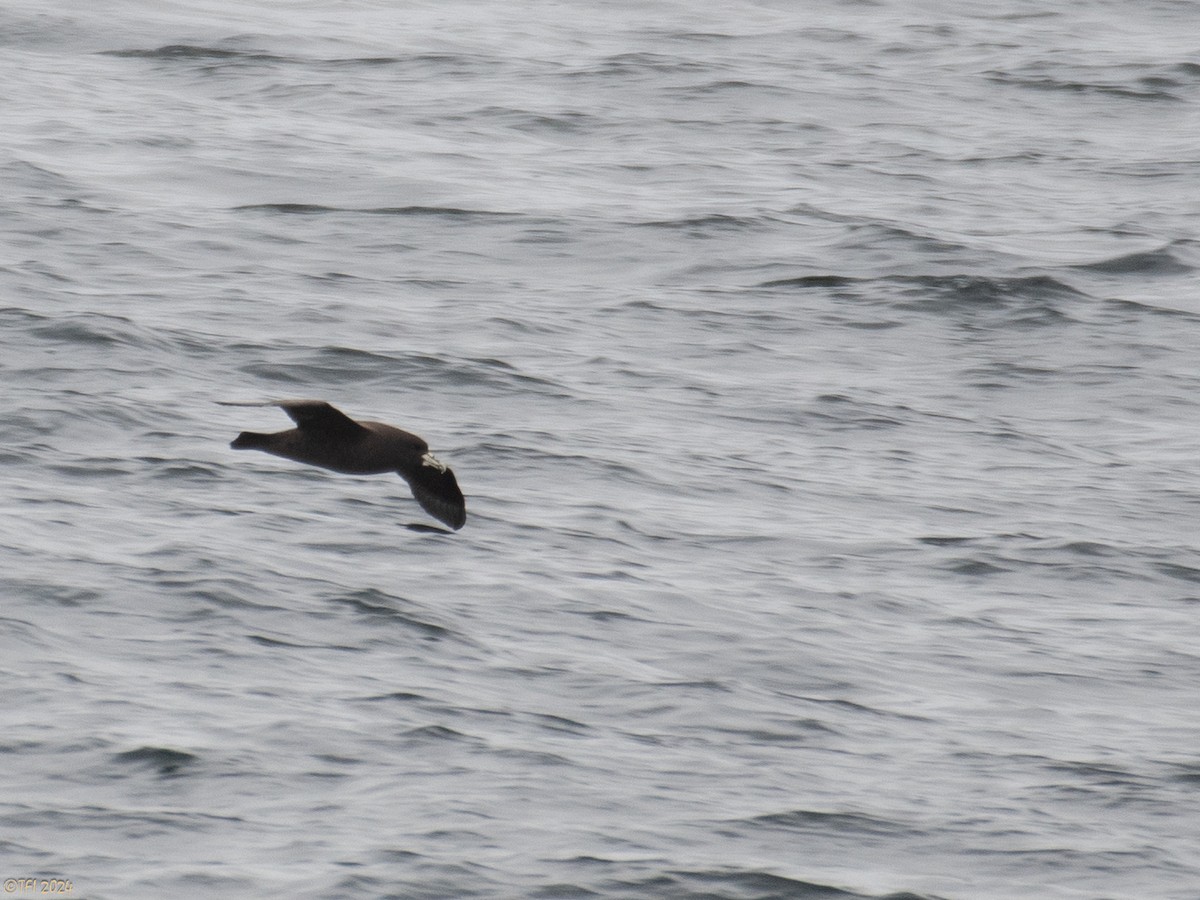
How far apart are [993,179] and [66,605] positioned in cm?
1095

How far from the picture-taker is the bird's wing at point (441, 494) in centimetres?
977

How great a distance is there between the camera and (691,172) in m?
19.2

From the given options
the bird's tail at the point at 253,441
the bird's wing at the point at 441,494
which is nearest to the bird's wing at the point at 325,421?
the bird's tail at the point at 253,441

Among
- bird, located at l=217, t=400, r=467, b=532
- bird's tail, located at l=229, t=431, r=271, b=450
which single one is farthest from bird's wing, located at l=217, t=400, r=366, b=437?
bird's tail, located at l=229, t=431, r=271, b=450

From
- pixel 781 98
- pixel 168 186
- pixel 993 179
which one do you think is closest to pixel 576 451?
pixel 168 186

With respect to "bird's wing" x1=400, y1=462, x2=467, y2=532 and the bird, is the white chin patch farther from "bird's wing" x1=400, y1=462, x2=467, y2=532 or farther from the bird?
"bird's wing" x1=400, y1=462, x2=467, y2=532

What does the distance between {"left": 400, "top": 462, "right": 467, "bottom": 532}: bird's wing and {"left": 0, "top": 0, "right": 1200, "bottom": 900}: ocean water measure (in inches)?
24.2

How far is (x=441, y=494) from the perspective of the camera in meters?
9.85

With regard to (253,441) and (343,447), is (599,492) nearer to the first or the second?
(343,447)

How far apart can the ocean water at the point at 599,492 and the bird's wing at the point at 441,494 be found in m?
0.61

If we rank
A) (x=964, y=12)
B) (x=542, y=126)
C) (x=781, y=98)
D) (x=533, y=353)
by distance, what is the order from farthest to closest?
(x=964, y=12), (x=781, y=98), (x=542, y=126), (x=533, y=353)

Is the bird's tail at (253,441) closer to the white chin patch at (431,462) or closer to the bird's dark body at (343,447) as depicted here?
the bird's dark body at (343,447)

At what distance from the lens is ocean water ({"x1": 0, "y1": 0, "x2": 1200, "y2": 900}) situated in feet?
28.9

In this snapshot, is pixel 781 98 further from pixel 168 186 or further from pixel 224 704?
pixel 224 704
